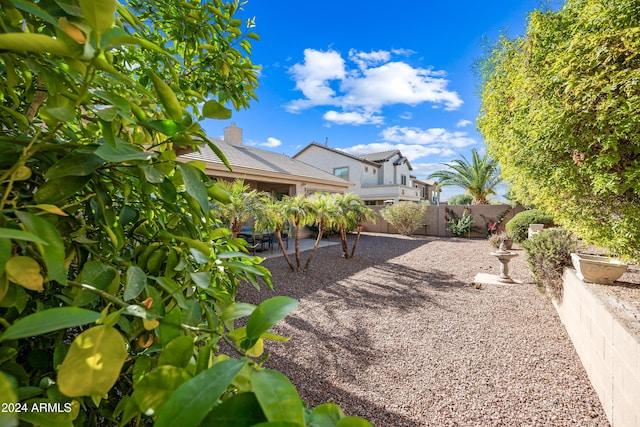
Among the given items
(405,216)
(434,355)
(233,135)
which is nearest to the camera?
(434,355)

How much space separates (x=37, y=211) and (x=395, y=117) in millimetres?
23355

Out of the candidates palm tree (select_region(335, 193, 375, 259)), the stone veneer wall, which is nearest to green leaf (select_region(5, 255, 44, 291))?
the stone veneer wall

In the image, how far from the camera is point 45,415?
42cm

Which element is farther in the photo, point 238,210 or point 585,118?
Answer: point 238,210

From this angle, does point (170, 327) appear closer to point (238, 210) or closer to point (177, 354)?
point (177, 354)

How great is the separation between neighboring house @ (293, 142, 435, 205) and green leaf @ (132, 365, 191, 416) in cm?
2438

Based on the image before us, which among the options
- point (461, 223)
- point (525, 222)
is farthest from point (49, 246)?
point (461, 223)

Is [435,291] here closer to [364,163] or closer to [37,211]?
[37,211]

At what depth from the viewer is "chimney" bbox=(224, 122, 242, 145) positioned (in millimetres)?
15102

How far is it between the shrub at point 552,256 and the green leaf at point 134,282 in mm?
6143

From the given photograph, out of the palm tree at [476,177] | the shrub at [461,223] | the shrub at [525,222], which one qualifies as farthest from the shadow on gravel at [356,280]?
the palm tree at [476,177]

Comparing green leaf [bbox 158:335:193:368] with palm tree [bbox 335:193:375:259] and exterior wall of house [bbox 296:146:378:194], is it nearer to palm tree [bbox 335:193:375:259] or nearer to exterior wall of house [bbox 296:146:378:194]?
palm tree [bbox 335:193:375:259]

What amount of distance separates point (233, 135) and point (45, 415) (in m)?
16.0

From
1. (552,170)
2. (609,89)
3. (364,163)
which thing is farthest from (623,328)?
(364,163)
